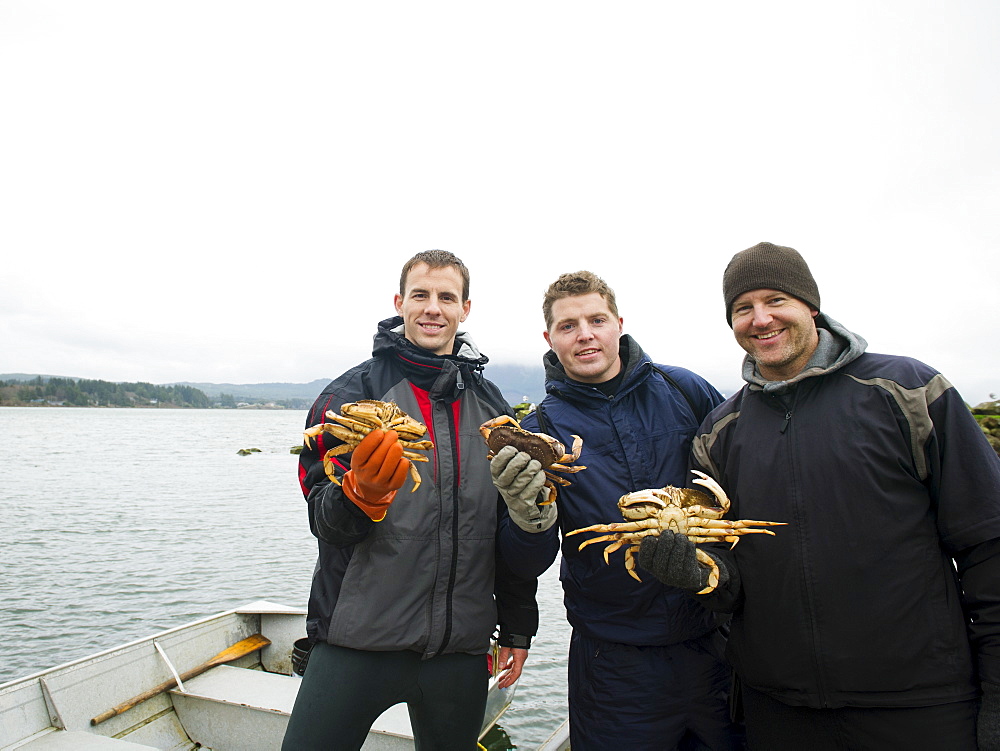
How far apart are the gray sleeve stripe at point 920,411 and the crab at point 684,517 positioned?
808 millimetres

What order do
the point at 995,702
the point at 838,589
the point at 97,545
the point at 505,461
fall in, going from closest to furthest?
the point at 995,702 < the point at 838,589 < the point at 505,461 < the point at 97,545

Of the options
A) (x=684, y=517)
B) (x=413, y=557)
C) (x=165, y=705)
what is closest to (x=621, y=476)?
(x=684, y=517)

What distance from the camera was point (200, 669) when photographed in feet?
23.5

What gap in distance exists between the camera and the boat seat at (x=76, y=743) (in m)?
4.98

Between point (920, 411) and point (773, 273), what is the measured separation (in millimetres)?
1007

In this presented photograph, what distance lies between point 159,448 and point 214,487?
1338 inches

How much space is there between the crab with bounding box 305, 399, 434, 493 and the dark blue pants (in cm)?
160

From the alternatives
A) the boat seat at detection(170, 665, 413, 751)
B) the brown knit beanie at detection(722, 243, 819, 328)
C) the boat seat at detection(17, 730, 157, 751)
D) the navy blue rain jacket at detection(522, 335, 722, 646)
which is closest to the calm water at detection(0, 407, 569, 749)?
the boat seat at detection(170, 665, 413, 751)

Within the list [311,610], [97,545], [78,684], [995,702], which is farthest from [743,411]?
[97,545]

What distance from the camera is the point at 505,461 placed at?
3.22 m

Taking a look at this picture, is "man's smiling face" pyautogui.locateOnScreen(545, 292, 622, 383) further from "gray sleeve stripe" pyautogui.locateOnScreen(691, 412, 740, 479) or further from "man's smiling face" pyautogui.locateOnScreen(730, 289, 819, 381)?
"man's smiling face" pyautogui.locateOnScreen(730, 289, 819, 381)

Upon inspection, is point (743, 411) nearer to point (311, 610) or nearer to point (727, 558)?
point (727, 558)

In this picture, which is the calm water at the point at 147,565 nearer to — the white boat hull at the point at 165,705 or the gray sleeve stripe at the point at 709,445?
the white boat hull at the point at 165,705

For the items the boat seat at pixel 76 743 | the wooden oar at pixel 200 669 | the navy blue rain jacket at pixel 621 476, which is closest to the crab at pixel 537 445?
the navy blue rain jacket at pixel 621 476
